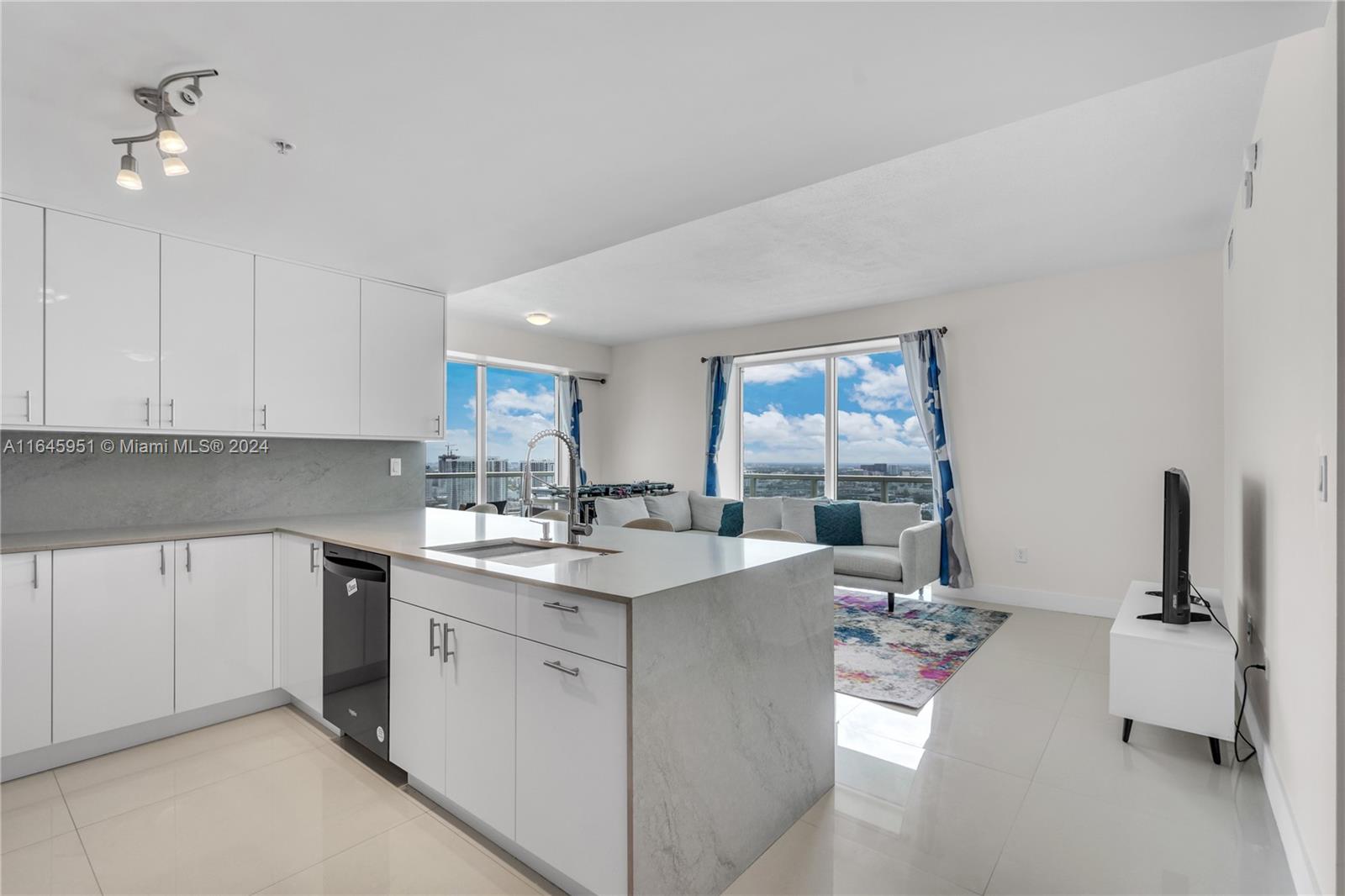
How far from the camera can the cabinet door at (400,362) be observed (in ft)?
11.5

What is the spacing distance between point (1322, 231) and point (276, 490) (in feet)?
14.4

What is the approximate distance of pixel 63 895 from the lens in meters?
1.74

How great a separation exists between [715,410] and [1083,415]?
3530 millimetres

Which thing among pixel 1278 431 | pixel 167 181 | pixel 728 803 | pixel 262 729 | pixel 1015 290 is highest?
pixel 1015 290

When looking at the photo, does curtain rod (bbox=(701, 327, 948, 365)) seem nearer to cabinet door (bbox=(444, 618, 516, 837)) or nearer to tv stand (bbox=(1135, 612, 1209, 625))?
tv stand (bbox=(1135, 612, 1209, 625))

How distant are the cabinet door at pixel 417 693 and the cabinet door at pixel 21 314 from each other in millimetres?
1722

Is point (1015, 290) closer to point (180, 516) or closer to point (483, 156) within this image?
point (483, 156)

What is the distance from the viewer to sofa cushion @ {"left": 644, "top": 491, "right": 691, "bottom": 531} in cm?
639

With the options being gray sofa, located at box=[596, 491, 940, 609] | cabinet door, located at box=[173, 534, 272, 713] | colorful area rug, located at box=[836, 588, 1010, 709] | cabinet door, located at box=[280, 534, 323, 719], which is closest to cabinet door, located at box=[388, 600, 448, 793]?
cabinet door, located at box=[280, 534, 323, 719]

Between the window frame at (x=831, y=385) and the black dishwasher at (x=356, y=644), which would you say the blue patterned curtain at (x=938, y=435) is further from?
the black dishwasher at (x=356, y=644)

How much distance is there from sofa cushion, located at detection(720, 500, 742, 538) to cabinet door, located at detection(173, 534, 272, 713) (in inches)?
162

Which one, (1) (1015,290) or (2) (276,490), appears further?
(1) (1015,290)

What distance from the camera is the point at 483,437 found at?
22.6 feet

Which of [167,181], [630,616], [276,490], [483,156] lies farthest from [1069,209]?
[276,490]
